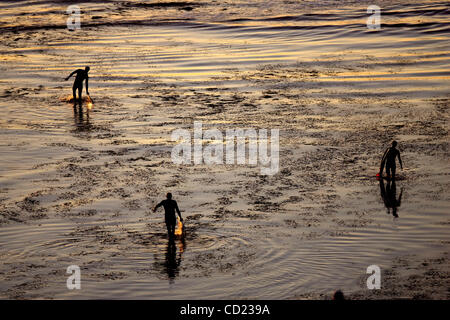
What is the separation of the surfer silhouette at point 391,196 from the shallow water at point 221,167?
0.28 meters

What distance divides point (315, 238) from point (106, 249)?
5.14 meters

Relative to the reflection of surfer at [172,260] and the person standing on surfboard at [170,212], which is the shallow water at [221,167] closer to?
the reflection of surfer at [172,260]

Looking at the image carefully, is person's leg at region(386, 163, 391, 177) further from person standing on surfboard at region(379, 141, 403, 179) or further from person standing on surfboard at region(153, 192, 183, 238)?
person standing on surfboard at region(153, 192, 183, 238)

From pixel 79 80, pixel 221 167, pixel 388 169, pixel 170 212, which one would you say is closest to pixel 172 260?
pixel 170 212

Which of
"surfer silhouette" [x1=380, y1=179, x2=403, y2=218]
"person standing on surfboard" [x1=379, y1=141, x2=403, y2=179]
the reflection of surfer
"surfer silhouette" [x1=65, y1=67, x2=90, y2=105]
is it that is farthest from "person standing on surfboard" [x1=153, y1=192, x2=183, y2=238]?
"surfer silhouette" [x1=65, y1=67, x2=90, y2=105]

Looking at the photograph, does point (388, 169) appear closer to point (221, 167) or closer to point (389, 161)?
point (389, 161)

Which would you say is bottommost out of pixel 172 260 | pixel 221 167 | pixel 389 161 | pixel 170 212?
pixel 172 260

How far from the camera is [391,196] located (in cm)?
2050

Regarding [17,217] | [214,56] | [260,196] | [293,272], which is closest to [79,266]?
[17,217]

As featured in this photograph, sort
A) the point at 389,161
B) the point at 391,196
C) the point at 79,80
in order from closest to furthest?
the point at 391,196, the point at 389,161, the point at 79,80

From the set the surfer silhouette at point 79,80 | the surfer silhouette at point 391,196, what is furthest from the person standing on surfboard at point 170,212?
the surfer silhouette at point 79,80

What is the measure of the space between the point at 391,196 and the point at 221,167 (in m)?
5.52

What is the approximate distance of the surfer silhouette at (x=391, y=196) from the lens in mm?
19689

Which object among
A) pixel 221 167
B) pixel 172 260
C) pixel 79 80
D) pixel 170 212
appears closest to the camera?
pixel 172 260
